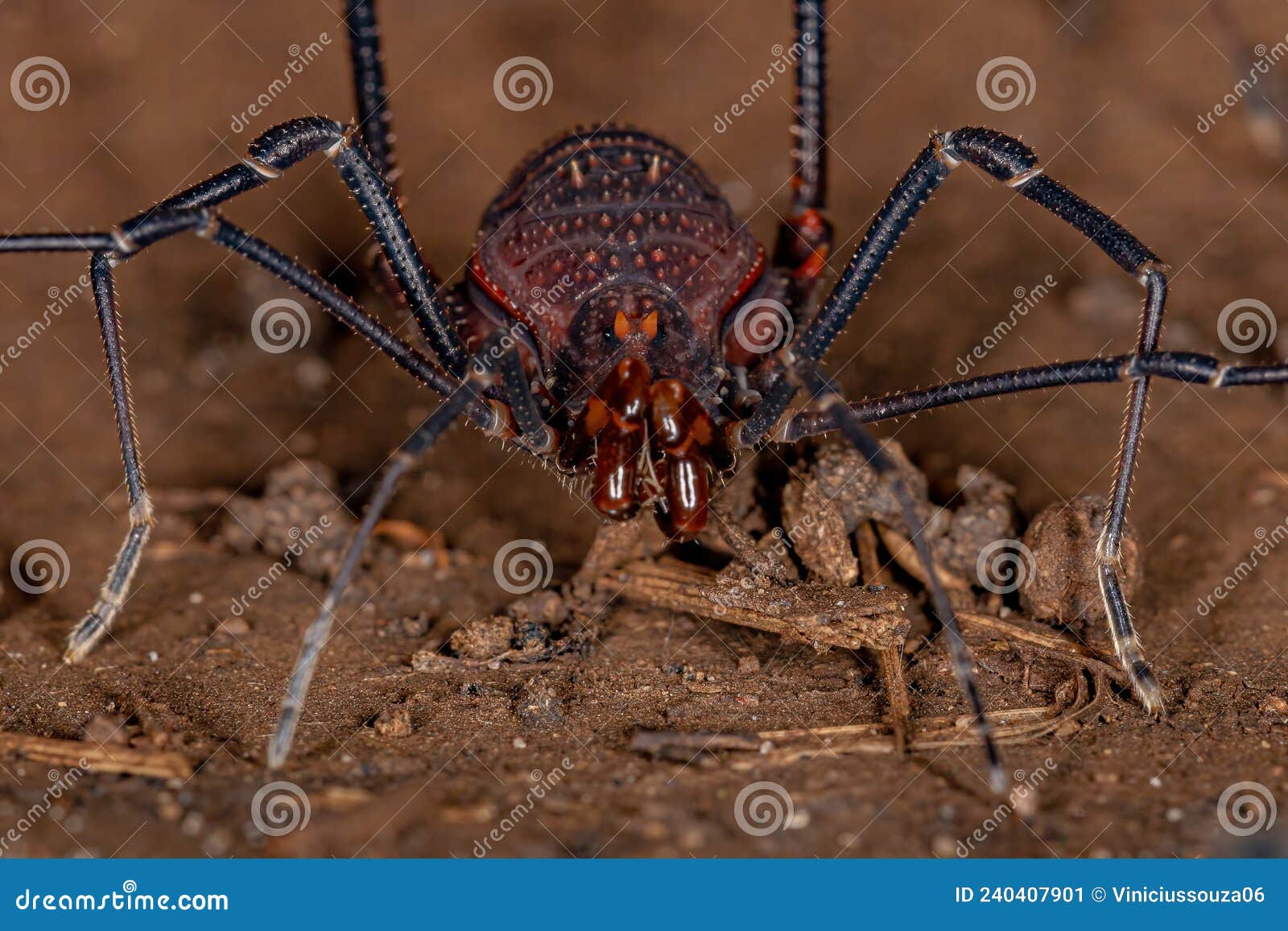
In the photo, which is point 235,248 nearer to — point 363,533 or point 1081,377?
point 363,533

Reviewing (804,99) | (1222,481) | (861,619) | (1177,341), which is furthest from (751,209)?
(861,619)

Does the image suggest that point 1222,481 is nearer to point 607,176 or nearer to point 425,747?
point 607,176

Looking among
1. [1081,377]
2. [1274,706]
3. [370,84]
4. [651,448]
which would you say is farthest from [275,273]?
[1274,706]

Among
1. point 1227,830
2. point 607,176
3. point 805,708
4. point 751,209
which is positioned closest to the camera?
point 1227,830

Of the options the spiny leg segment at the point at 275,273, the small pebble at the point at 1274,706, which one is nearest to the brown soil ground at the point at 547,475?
the small pebble at the point at 1274,706

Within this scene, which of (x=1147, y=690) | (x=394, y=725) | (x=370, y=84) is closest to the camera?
(x=394, y=725)

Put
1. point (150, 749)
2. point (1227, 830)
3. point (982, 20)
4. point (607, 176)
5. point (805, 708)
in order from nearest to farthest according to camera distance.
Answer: point (1227, 830) < point (150, 749) < point (805, 708) < point (607, 176) < point (982, 20)
